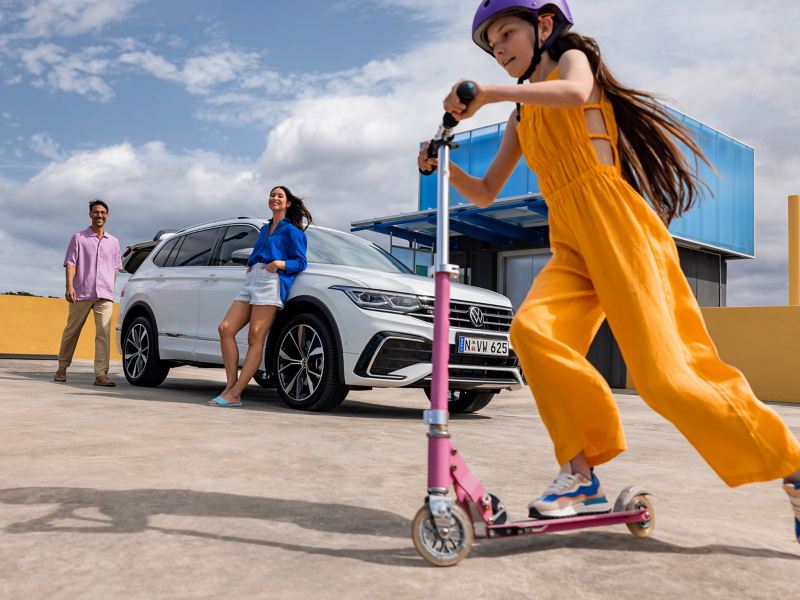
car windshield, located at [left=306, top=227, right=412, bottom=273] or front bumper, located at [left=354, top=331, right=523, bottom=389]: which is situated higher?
car windshield, located at [left=306, top=227, right=412, bottom=273]

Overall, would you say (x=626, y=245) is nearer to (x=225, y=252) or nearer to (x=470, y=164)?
(x=225, y=252)

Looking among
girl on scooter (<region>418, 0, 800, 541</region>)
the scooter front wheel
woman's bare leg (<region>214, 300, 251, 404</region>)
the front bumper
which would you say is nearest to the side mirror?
woman's bare leg (<region>214, 300, 251, 404</region>)

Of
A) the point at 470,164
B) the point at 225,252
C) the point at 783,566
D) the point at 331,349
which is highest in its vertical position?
the point at 470,164

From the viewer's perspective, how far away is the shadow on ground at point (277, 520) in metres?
Answer: 2.31

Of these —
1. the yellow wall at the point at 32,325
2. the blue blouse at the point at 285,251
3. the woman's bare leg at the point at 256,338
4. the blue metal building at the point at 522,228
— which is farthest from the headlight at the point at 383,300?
the yellow wall at the point at 32,325

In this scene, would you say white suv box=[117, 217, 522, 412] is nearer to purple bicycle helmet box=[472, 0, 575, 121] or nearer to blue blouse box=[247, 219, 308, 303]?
blue blouse box=[247, 219, 308, 303]

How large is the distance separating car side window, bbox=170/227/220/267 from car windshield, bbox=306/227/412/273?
3.89 feet

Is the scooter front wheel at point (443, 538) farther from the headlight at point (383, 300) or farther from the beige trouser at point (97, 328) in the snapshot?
the beige trouser at point (97, 328)

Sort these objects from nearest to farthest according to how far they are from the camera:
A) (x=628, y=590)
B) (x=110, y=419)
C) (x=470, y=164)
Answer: (x=628, y=590) → (x=110, y=419) → (x=470, y=164)

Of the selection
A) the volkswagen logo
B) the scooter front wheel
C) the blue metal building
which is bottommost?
the scooter front wheel

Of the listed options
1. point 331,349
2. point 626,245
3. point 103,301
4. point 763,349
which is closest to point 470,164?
point 763,349

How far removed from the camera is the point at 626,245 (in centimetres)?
239

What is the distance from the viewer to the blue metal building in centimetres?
1767

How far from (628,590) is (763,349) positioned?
12.3 m
